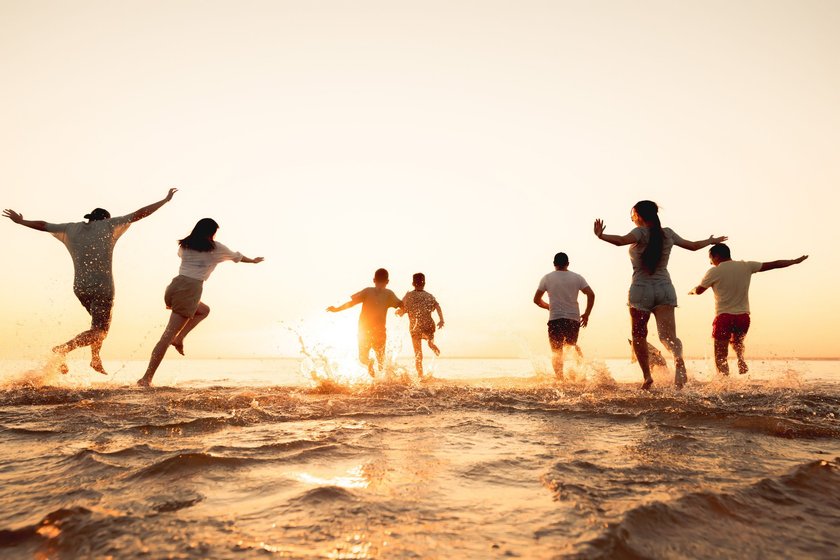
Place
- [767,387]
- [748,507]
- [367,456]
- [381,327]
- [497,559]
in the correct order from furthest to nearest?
[381,327] → [767,387] → [367,456] → [748,507] → [497,559]

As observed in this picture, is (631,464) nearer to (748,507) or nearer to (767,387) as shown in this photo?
→ (748,507)

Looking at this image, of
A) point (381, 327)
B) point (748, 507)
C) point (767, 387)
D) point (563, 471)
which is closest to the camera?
point (748, 507)

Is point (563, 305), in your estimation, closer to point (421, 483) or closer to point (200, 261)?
point (200, 261)

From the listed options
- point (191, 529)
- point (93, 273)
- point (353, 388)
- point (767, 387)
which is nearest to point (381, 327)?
point (353, 388)

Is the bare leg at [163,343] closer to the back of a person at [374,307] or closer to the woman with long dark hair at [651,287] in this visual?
the back of a person at [374,307]

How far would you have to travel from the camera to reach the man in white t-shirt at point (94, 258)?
7.14 m

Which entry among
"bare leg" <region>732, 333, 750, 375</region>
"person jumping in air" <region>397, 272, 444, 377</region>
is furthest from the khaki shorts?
"bare leg" <region>732, 333, 750, 375</region>

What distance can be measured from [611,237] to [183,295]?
19.3 feet

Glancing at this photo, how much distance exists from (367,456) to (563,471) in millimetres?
1019

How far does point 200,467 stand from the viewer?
245 centimetres

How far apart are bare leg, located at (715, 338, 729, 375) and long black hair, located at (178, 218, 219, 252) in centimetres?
801

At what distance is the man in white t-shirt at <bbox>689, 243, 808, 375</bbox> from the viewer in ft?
26.0

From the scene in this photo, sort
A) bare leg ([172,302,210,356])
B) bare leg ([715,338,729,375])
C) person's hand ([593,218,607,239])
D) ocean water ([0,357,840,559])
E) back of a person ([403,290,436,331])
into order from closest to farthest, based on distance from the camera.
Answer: ocean water ([0,357,840,559]) → person's hand ([593,218,607,239]) → bare leg ([172,302,210,356]) → bare leg ([715,338,729,375]) → back of a person ([403,290,436,331])

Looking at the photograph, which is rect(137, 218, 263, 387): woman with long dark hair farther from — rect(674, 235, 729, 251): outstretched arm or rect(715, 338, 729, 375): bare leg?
rect(715, 338, 729, 375): bare leg
